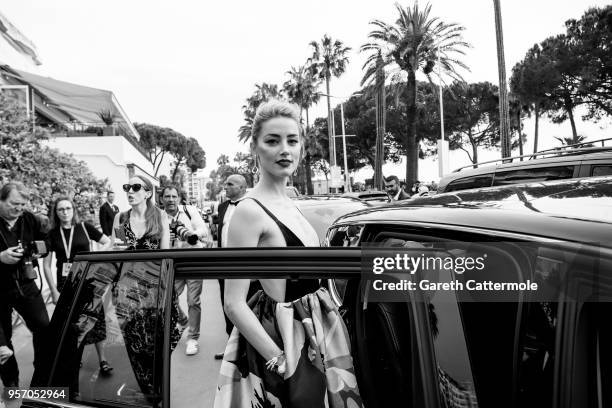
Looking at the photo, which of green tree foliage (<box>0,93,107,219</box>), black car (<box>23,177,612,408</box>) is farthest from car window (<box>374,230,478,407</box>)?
green tree foliage (<box>0,93,107,219</box>)

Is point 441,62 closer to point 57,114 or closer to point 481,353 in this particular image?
point 57,114

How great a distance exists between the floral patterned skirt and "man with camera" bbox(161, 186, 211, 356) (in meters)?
3.21

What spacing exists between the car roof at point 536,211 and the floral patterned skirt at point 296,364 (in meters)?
0.52

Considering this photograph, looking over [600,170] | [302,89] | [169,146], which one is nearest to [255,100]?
[302,89]

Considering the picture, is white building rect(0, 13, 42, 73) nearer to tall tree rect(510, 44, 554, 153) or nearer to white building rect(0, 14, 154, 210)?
white building rect(0, 14, 154, 210)

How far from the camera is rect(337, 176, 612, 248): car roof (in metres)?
1.14

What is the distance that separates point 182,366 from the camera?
14.3 feet

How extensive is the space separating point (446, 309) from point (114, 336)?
3.53 ft

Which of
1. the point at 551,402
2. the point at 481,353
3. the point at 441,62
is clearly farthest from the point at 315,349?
the point at 441,62

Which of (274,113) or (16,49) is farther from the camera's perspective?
(16,49)

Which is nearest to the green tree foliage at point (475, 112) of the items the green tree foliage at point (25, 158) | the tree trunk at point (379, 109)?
the tree trunk at point (379, 109)

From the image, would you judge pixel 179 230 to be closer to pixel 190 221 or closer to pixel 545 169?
pixel 190 221

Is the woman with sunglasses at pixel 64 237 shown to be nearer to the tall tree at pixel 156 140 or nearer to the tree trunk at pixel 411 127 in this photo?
the tree trunk at pixel 411 127

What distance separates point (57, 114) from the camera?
29594mm
